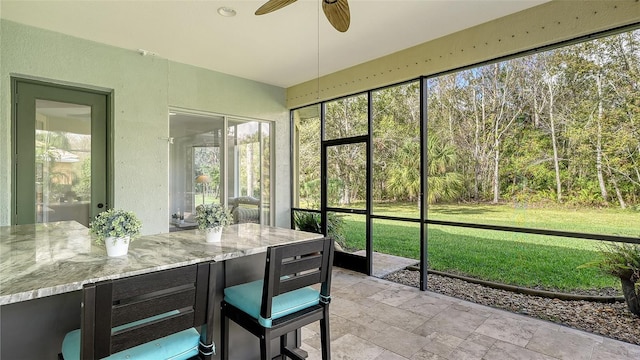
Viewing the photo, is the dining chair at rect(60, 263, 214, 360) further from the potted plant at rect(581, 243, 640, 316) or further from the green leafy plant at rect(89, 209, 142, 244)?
the potted plant at rect(581, 243, 640, 316)

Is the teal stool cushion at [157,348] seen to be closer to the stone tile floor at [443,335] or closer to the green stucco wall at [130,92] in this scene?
the stone tile floor at [443,335]

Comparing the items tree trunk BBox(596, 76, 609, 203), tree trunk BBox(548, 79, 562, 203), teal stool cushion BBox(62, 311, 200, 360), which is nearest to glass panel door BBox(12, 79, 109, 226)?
teal stool cushion BBox(62, 311, 200, 360)

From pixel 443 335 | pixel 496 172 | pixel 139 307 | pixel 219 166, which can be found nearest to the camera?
pixel 139 307

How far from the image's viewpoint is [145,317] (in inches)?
44.8

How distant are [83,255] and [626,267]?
169 inches

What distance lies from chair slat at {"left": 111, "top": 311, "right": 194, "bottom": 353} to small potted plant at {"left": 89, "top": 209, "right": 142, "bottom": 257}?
55 centimetres

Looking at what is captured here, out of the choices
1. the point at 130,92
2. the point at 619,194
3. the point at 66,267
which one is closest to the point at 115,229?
the point at 66,267

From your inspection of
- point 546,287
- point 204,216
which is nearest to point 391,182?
point 546,287

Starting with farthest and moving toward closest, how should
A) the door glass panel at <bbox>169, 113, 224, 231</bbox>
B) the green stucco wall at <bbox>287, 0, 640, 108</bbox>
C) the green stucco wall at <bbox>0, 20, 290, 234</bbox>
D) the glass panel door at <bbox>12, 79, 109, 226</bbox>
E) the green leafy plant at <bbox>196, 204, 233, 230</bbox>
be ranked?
the door glass panel at <bbox>169, 113, 224, 231</bbox>, the glass panel door at <bbox>12, 79, 109, 226</bbox>, the green stucco wall at <bbox>0, 20, 290, 234</bbox>, the green stucco wall at <bbox>287, 0, 640, 108</bbox>, the green leafy plant at <bbox>196, 204, 233, 230</bbox>

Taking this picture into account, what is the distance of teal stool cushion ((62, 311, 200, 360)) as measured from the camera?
119cm

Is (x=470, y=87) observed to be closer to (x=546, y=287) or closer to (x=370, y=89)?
(x=370, y=89)

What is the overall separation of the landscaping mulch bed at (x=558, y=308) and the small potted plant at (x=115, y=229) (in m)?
3.50

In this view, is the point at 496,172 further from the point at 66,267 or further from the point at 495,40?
the point at 66,267

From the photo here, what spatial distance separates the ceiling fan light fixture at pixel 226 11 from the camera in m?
2.95
